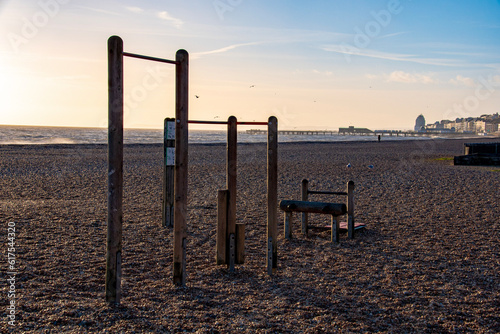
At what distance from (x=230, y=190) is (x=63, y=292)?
221cm

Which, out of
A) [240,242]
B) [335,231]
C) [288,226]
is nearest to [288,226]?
A: [288,226]

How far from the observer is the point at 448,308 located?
181 inches

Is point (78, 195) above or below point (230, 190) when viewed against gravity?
below

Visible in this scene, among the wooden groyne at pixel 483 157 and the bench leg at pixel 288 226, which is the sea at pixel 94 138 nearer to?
the wooden groyne at pixel 483 157

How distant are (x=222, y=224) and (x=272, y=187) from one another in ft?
2.81

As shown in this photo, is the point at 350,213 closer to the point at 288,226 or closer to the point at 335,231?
the point at 335,231

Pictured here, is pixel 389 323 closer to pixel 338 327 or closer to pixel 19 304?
pixel 338 327

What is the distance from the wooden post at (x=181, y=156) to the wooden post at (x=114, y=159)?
688mm

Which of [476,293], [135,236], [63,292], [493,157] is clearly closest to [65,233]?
[135,236]

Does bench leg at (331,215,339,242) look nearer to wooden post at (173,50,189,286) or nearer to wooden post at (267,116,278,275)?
wooden post at (267,116,278,275)

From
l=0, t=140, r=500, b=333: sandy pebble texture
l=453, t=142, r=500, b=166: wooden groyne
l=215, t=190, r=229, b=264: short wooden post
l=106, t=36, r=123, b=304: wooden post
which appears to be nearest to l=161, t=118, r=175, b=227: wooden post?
l=0, t=140, r=500, b=333: sandy pebble texture

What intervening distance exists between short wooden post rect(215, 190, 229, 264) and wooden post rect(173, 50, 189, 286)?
0.75 meters

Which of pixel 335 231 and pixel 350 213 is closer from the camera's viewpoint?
pixel 335 231

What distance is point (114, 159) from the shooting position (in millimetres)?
4422
